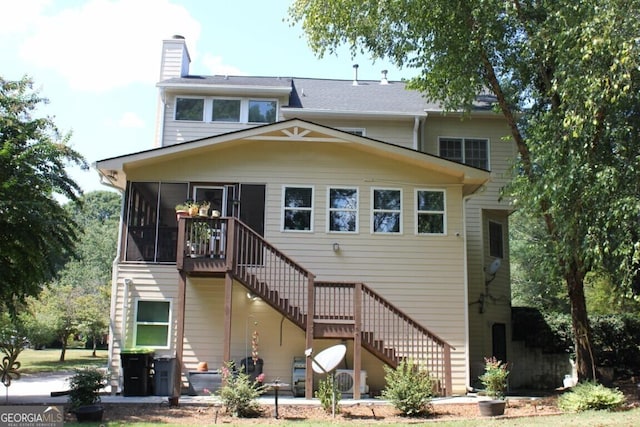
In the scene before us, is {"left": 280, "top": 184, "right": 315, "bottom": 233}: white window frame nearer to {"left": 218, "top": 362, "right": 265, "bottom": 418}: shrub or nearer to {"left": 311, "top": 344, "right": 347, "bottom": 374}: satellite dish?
{"left": 311, "top": 344, "right": 347, "bottom": 374}: satellite dish

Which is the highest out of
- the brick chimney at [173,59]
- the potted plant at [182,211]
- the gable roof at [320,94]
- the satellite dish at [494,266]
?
the brick chimney at [173,59]

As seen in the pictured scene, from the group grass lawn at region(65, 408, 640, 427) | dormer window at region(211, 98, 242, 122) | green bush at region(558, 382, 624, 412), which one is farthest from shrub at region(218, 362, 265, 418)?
dormer window at region(211, 98, 242, 122)

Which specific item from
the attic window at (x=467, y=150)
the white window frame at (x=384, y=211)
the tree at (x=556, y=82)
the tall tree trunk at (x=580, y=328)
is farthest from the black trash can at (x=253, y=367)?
the attic window at (x=467, y=150)

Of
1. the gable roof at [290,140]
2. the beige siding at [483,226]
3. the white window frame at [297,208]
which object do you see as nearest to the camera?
the gable roof at [290,140]

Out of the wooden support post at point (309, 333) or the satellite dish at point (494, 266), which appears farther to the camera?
the satellite dish at point (494, 266)

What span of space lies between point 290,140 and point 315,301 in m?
3.96

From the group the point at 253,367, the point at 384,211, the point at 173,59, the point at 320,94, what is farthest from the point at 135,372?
the point at 173,59

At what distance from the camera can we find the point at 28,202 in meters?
11.0

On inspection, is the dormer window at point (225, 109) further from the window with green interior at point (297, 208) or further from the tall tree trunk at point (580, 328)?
the tall tree trunk at point (580, 328)

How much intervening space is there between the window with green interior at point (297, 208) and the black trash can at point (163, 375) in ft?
13.3

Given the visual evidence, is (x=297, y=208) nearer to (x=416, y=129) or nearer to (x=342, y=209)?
(x=342, y=209)

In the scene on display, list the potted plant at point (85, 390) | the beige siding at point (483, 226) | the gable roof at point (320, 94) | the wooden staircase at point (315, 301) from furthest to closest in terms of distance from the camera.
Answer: the gable roof at point (320, 94) → the beige siding at point (483, 226) → the wooden staircase at point (315, 301) → the potted plant at point (85, 390)

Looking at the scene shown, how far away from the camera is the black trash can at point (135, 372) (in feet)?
40.8

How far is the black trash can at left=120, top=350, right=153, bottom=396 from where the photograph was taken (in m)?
12.4
